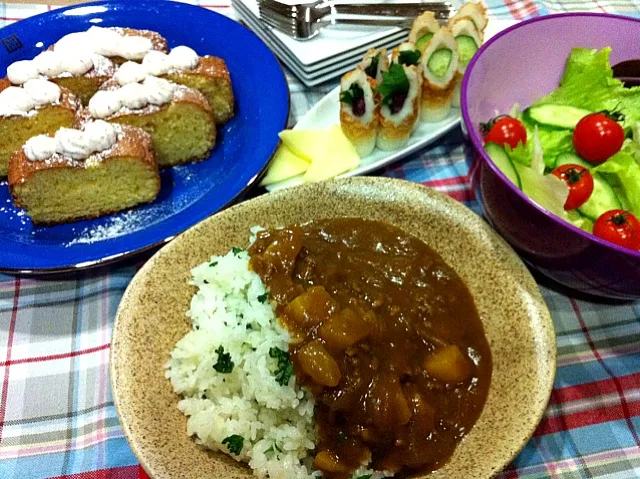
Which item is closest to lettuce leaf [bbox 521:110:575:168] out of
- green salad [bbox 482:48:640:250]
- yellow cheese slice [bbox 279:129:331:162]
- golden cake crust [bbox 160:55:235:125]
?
green salad [bbox 482:48:640:250]

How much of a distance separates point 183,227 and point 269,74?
1.03 meters

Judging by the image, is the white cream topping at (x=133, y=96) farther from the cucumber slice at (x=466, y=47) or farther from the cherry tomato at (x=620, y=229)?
the cherry tomato at (x=620, y=229)

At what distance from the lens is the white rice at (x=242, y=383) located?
1.54 metres

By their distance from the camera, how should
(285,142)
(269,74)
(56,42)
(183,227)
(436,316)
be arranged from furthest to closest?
1. (56,42)
2. (269,74)
3. (285,142)
4. (183,227)
5. (436,316)

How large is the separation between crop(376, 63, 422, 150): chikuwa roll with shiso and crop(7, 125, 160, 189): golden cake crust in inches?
41.8

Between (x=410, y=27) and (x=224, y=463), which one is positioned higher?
(x=410, y=27)

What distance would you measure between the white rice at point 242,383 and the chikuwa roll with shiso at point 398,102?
3.23 feet

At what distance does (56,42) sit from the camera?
291 cm

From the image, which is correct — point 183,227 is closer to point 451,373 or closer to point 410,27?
point 451,373

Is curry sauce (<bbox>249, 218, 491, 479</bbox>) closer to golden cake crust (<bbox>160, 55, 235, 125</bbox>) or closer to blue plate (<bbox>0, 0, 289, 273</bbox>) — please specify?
blue plate (<bbox>0, 0, 289, 273</bbox>)

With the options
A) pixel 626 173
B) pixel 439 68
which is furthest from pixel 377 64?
pixel 626 173

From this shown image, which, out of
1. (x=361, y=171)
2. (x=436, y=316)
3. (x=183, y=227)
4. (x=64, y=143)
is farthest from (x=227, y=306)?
(x=64, y=143)

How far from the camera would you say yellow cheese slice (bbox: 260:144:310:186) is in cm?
235

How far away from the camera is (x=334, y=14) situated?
9.77 feet
